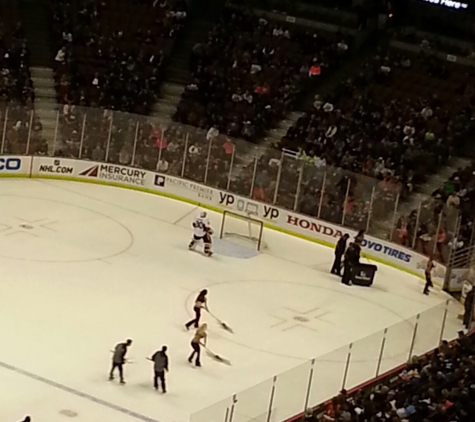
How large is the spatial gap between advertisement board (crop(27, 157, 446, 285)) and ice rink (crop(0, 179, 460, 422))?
14.8 inches

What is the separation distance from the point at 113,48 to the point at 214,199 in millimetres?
7643

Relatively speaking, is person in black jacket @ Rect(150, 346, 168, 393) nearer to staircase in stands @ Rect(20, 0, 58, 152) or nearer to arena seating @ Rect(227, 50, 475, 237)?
arena seating @ Rect(227, 50, 475, 237)

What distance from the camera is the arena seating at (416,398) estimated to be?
17422 mm

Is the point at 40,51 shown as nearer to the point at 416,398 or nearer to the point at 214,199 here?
the point at 214,199

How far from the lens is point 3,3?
37938 mm

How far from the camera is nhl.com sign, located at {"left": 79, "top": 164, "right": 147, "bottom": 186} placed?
111ft

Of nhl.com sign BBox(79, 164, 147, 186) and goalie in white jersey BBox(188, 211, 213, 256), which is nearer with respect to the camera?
goalie in white jersey BBox(188, 211, 213, 256)

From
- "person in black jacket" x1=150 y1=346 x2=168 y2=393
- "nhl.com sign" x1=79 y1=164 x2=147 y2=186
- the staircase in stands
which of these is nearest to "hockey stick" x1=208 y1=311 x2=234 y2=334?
"person in black jacket" x1=150 y1=346 x2=168 y2=393

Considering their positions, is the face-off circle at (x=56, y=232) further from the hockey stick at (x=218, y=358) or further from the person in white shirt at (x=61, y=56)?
the person in white shirt at (x=61, y=56)

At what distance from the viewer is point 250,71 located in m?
36.4

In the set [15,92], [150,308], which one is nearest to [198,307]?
[150,308]

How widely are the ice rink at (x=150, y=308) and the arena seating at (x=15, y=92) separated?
114 cm

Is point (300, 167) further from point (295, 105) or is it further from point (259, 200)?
point (295, 105)

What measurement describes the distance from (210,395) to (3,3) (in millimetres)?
21383
